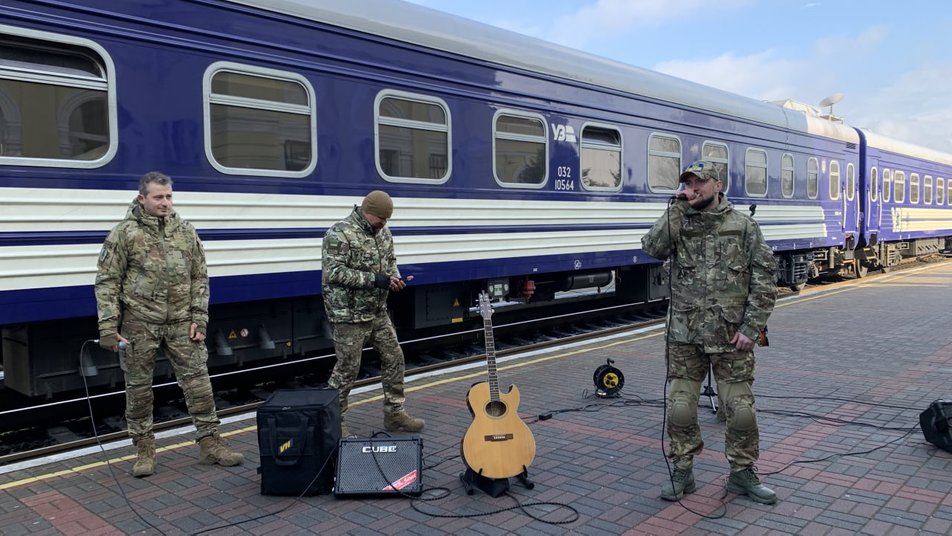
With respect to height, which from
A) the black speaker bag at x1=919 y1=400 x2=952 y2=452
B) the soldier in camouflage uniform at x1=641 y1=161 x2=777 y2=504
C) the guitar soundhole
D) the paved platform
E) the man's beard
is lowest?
the paved platform

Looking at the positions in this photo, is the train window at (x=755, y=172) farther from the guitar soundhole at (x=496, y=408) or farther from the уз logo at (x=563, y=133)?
the guitar soundhole at (x=496, y=408)

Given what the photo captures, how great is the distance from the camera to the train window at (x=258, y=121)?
5.50 meters

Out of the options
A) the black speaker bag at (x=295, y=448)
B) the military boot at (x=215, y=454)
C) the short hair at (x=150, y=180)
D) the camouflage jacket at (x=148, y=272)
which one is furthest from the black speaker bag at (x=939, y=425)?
the short hair at (x=150, y=180)

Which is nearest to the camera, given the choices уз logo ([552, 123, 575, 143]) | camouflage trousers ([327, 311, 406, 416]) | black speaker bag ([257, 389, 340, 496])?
black speaker bag ([257, 389, 340, 496])

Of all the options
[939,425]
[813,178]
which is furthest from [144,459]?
[813,178]

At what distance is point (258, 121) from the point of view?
573 cm

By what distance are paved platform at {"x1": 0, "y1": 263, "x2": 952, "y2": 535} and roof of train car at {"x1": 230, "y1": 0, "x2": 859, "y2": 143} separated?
130 inches

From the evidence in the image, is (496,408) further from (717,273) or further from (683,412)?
(717,273)

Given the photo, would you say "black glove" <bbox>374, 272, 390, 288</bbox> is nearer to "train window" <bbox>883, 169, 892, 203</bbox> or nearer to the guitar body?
the guitar body

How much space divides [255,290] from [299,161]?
115 cm

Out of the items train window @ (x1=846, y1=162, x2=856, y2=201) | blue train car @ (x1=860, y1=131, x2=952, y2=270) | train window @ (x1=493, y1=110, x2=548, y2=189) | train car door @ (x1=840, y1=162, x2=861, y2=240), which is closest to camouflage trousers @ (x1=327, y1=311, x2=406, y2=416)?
train window @ (x1=493, y1=110, x2=548, y2=189)

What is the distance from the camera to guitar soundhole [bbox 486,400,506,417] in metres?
4.16

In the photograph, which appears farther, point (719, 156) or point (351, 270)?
point (719, 156)

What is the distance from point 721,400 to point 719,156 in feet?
25.7
